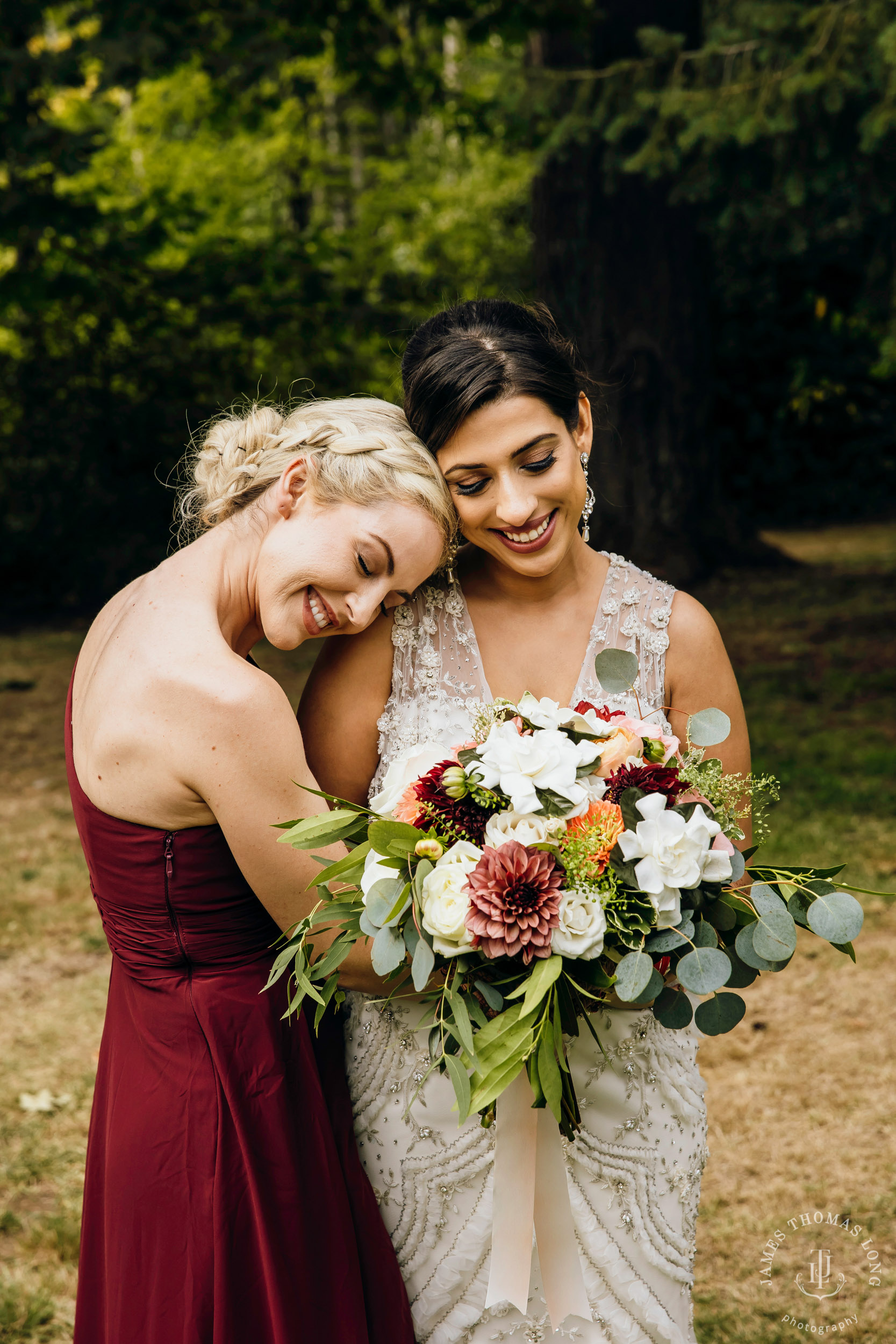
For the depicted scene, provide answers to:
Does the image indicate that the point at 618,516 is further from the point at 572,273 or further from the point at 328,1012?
the point at 328,1012

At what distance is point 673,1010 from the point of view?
70.3 inches

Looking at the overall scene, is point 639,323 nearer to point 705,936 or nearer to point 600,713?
point 600,713

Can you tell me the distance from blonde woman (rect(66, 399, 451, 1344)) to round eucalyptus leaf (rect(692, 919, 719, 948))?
60 cm

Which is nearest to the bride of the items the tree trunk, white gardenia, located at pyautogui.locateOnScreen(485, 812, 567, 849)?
white gardenia, located at pyautogui.locateOnScreen(485, 812, 567, 849)

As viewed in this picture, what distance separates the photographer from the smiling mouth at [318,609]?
2.07 m

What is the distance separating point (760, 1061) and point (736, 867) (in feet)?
9.62

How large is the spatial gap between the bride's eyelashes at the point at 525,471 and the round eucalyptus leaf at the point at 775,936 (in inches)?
38.7

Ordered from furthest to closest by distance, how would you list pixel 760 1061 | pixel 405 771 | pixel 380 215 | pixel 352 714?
1. pixel 380 215
2. pixel 760 1061
3. pixel 352 714
4. pixel 405 771

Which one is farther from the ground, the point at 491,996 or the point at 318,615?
the point at 318,615

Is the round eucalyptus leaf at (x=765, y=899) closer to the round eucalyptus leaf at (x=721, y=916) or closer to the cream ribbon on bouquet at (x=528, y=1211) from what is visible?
the round eucalyptus leaf at (x=721, y=916)

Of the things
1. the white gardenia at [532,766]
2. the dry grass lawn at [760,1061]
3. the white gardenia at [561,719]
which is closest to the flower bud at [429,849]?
the white gardenia at [532,766]

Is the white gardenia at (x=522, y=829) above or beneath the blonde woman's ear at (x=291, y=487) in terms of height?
beneath

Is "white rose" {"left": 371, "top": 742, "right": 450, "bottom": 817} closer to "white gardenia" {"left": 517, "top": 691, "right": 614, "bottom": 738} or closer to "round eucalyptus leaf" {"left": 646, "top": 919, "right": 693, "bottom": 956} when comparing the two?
"white gardenia" {"left": 517, "top": 691, "right": 614, "bottom": 738}

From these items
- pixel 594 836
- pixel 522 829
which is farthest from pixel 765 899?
pixel 522 829
